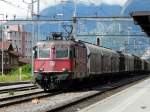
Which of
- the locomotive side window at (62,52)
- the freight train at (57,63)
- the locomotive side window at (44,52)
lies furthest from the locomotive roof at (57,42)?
the locomotive side window at (44,52)

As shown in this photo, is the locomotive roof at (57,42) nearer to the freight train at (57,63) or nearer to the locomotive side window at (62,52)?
the freight train at (57,63)

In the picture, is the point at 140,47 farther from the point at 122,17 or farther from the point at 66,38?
the point at 66,38

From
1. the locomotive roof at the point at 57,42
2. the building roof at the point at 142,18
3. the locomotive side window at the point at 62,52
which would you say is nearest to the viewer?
the locomotive side window at the point at 62,52

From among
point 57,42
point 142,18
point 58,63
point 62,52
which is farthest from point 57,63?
point 142,18

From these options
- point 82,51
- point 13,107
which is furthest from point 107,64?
point 13,107

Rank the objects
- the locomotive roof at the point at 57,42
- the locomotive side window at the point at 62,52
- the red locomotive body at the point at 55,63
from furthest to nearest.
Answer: the locomotive roof at the point at 57,42 < the locomotive side window at the point at 62,52 < the red locomotive body at the point at 55,63

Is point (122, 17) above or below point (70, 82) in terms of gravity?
above

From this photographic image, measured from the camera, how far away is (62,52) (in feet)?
98.5

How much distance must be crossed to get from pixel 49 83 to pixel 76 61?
7.28ft

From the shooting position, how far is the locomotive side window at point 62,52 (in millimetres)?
29908

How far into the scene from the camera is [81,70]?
106 ft

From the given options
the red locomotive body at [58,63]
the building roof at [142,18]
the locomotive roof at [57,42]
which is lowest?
the red locomotive body at [58,63]

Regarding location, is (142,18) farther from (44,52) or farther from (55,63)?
(55,63)

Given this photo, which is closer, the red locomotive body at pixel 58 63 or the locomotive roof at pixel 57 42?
the red locomotive body at pixel 58 63
